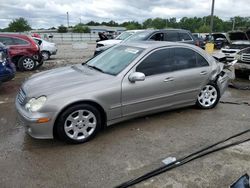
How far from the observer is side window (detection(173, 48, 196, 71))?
500cm

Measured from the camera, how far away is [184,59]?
202 inches

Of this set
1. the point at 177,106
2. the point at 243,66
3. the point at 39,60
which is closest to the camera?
the point at 177,106

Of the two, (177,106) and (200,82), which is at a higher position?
(200,82)

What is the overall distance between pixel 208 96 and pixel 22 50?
8111 millimetres

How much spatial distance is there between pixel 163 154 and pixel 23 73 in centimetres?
827

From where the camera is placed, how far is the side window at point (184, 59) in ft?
16.4

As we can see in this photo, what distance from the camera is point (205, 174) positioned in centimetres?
328

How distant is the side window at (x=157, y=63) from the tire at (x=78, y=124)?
112cm

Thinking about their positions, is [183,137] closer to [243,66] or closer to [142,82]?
[142,82]

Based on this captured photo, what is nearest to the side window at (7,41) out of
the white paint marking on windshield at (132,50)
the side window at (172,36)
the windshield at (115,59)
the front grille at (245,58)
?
the side window at (172,36)

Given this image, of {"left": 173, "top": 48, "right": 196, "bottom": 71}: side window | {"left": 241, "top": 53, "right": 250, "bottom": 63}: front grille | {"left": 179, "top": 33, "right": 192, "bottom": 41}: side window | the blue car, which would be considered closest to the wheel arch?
{"left": 173, "top": 48, "right": 196, "bottom": 71}: side window

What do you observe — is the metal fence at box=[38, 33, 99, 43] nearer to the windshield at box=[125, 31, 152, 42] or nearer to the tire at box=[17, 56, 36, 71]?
the tire at box=[17, 56, 36, 71]

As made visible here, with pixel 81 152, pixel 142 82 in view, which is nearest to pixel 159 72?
pixel 142 82

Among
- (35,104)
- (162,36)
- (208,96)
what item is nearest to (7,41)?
(162,36)
